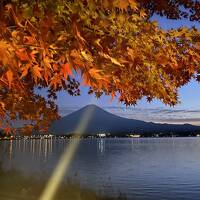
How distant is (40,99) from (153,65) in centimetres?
1187

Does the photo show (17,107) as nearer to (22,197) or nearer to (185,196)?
(22,197)

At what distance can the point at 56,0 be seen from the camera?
14.7 ft

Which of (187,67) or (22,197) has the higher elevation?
(187,67)

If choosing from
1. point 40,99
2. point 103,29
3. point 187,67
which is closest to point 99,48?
point 103,29

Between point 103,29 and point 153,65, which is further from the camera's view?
point 153,65

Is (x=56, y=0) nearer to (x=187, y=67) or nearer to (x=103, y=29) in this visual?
(x=103, y=29)

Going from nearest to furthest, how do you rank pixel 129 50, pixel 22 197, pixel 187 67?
pixel 129 50 < pixel 187 67 < pixel 22 197

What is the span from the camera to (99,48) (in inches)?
219

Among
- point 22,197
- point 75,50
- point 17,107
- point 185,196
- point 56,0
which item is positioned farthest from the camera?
point 185,196

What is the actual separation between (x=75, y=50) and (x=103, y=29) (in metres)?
0.95

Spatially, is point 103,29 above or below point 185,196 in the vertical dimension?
above

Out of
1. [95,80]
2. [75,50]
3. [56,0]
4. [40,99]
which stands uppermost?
[40,99]

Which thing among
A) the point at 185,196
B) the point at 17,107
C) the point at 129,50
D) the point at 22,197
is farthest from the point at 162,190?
the point at 129,50

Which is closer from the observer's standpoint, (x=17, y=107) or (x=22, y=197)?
(x=17, y=107)
